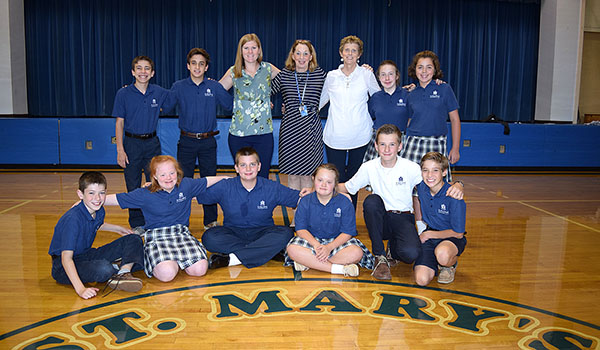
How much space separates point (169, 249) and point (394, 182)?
1.57 metres

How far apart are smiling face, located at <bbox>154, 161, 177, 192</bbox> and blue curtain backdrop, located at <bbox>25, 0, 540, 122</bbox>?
739cm

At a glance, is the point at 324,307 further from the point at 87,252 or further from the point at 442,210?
the point at 87,252

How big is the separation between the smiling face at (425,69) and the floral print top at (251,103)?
1.16 metres

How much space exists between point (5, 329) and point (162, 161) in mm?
1295

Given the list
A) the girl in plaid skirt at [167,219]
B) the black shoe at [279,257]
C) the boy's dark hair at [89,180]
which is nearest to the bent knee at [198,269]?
the girl in plaid skirt at [167,219]

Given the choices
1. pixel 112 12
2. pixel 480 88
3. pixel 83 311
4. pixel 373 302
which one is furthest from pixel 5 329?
pixel 480 88

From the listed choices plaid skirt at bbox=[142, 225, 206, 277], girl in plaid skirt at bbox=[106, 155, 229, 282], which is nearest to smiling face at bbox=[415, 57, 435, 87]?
girl in plaid skirt at bbox=[106, 155, 229, 282]

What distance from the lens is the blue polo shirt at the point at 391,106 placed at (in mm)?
3900

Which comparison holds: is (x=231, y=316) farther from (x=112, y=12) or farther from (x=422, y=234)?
(x=112, y=12)

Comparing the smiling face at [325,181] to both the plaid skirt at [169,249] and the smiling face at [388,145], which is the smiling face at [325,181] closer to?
the smiling face at [388,145]

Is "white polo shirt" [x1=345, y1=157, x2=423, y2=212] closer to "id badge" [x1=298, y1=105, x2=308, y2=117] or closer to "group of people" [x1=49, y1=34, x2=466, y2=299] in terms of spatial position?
"group of people" [x1=49, y1=34, x2=466, y2=299]

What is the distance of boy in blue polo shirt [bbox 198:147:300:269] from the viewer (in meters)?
3.34

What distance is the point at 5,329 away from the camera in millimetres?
2367

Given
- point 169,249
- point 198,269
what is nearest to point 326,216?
point 198,269
